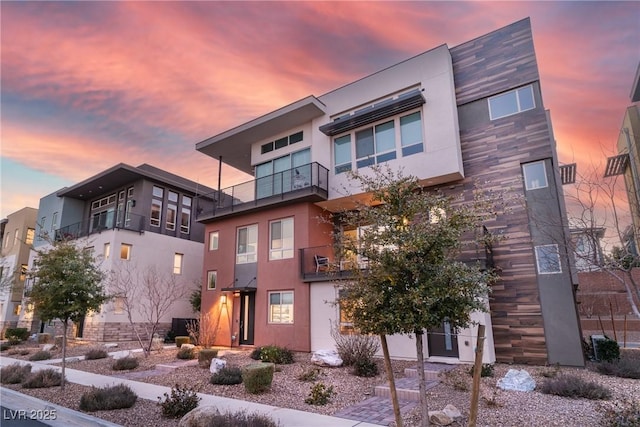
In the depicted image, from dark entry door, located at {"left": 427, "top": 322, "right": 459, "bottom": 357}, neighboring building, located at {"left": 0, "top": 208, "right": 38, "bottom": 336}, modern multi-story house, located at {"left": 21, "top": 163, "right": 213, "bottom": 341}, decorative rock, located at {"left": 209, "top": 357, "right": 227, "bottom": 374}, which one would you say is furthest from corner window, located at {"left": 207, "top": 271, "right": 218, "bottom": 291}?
neighboring building, located at {"left": 0, "top": 208, "right": 38, "bottom": 336}

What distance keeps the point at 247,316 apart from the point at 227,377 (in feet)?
25.0

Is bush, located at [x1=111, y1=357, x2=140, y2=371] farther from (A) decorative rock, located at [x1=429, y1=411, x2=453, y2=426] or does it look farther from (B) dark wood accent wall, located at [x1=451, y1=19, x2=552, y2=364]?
(B) dark wood accent wall, located at [x1=451, y1=19, x2=552, y2=364]

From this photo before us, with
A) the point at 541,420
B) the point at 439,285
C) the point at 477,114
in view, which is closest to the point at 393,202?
the point at 439,285

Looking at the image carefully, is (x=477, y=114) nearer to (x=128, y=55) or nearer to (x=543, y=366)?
(x=543, y=366)

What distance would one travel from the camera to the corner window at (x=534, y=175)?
1220cm

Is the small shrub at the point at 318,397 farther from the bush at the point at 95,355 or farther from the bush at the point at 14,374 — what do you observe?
the bush at the point at 95,355

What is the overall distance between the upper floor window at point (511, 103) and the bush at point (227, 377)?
40.1 feet

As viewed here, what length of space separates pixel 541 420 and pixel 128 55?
14.4 m

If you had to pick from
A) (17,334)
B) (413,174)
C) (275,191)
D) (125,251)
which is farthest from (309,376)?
(17,334)

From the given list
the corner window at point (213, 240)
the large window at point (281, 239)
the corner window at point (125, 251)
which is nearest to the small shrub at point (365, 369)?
the large window at point (281, 239)

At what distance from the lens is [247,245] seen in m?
17.6

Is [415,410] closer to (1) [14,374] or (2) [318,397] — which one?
(2) [318,397]

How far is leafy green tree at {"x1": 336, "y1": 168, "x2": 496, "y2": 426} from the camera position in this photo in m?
5.10

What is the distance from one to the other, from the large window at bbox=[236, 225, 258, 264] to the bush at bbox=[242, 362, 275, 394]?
28.7ft
